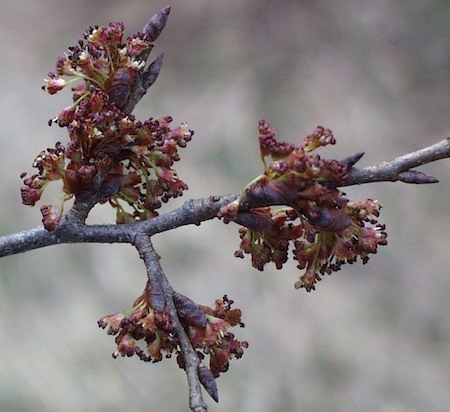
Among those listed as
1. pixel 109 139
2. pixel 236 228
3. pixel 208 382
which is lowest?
pixel 208 382

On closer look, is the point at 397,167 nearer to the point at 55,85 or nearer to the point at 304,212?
the point at 304,212

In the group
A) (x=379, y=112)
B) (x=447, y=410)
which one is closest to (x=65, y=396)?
(x=447, y=410)

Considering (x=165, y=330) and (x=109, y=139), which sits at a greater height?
(x=109, y=139)

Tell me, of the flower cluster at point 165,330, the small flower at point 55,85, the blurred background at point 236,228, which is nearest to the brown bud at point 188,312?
the flower cluster at point 165,330

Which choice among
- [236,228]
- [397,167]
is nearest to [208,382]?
[397,167]

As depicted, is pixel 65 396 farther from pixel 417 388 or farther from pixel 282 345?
pixel 417 388

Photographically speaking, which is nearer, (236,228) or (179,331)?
(179,331)
